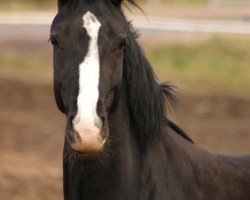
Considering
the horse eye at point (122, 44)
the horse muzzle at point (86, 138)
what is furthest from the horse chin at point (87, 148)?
the horse eye at point (122, 44)

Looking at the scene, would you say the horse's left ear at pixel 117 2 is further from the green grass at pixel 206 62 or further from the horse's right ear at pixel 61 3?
the green grass at pixel 206 62

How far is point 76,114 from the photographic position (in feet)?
15.9

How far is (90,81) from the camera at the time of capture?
16.3ft

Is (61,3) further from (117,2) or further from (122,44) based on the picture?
(122,44)

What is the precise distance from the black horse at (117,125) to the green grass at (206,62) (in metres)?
10.0

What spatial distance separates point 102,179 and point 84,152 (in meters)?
0.54

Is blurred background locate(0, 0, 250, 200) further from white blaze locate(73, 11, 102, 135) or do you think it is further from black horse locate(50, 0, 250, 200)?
white blaze locate(73, 11, 102, 135)

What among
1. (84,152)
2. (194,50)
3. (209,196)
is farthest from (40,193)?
(194,50)

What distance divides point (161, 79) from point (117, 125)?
10.3 metres

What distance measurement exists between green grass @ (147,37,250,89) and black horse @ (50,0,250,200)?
10042 millimetres

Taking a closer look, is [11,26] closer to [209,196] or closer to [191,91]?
[191,91]

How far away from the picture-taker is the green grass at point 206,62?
16312 millimetres

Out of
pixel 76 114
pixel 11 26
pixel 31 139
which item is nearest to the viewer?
pixel 76 114

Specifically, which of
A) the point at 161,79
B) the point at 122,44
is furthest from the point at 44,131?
the point at 122,44
